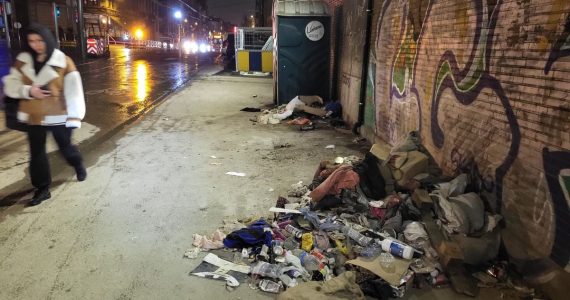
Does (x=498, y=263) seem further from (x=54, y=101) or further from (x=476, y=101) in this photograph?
(x=54, y=101)

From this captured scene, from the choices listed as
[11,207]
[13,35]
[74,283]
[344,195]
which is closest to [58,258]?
[74,283]

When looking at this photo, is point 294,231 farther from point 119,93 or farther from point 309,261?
point 119,93

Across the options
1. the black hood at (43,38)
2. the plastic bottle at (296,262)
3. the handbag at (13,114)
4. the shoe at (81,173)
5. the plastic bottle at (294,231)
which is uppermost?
the black hood at (43,38)

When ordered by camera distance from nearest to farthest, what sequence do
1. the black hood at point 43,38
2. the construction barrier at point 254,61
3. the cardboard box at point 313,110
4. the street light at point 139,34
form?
the black hood at point 43,38 < the cardboard box at point 313,110 < the construction barrier at point 254,61 < the street light at point 139,34

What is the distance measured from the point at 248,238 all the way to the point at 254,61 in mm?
17509

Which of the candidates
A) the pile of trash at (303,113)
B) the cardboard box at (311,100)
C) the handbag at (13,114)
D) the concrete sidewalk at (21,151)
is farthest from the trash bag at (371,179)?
the cardboard box at (311,100)

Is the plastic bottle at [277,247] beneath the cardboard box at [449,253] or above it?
beneath

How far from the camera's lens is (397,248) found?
360 cm

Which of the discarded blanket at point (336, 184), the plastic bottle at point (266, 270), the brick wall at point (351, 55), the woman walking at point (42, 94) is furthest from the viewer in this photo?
the brick wall at point (351, 55)

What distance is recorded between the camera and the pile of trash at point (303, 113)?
9508 mm

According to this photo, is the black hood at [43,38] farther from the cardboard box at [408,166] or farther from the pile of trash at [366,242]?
the cardboard box at [408,166]

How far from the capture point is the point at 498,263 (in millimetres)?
3465

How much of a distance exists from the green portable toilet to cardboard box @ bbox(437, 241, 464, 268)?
8.36 meters

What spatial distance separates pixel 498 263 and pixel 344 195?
64.3 inches
